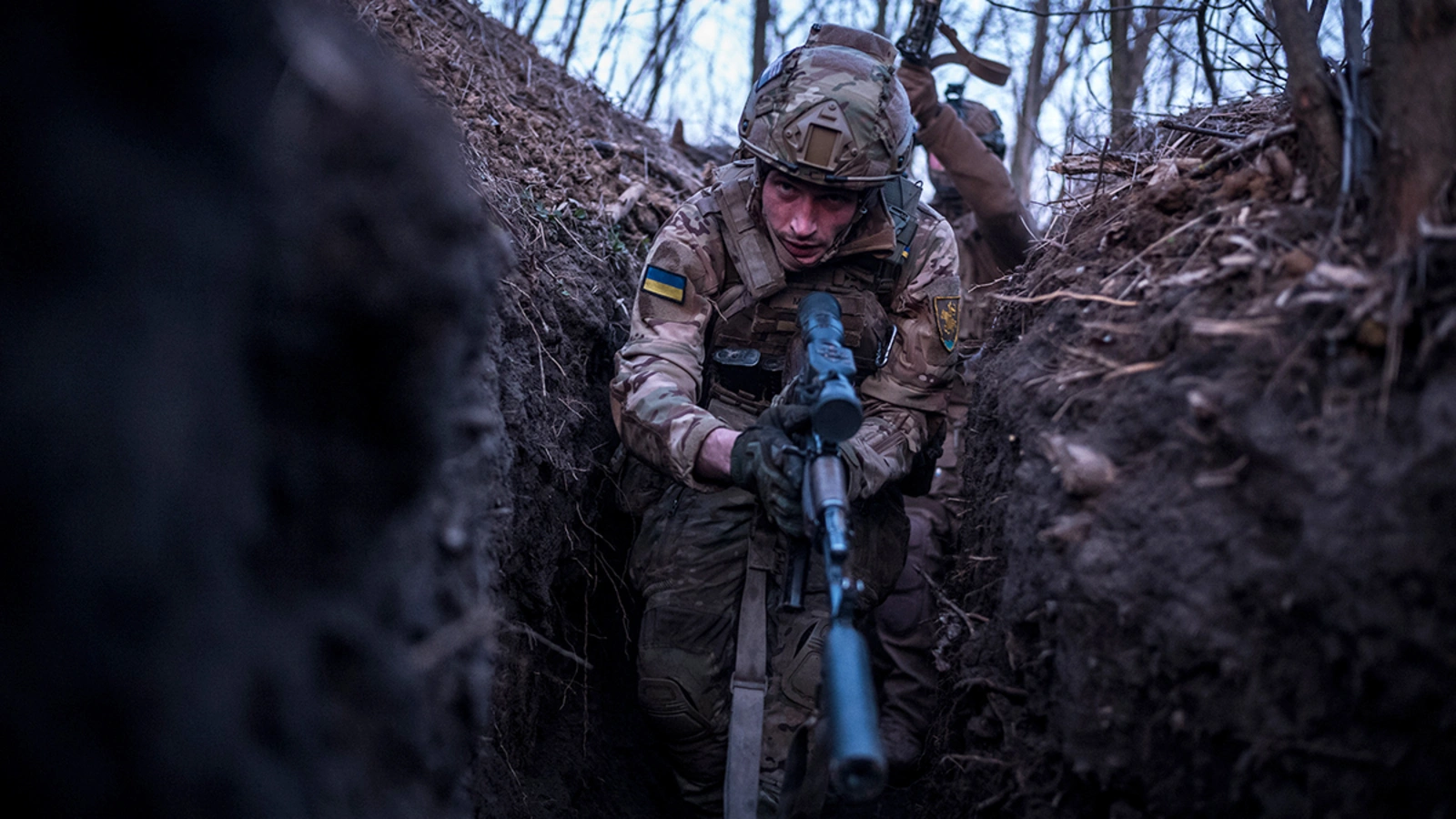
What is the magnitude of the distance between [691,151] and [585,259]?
2966 mm

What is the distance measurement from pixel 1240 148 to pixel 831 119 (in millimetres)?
1235

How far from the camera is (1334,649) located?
1.65m

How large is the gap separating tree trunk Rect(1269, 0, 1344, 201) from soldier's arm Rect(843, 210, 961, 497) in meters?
1.40

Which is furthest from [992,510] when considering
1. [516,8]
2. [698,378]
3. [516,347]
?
[516,8]

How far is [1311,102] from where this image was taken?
84.5 inches

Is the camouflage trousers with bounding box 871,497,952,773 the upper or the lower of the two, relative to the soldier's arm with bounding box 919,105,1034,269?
lower

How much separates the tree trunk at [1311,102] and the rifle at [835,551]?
3.93ft

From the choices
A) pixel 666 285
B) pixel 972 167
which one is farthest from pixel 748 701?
pixel 972 167

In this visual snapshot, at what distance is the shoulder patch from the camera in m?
3.48

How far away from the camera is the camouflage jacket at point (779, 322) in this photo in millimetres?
3312

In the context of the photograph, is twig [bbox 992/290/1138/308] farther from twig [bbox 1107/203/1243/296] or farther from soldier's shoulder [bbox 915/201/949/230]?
soldier's shoulder [bbox 915/201/949/230]

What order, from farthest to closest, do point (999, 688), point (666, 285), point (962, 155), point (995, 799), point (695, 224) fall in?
point (962, 155) → point (695, 224) → point (666, 285) → point (999, 688) → point (995, 799)

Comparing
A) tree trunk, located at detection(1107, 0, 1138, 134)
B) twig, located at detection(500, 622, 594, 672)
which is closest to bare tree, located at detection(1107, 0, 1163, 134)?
tree trunk, located at detection(1107, 0, 1138, 134)

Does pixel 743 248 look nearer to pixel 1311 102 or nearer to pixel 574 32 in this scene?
pixel 1311 102
